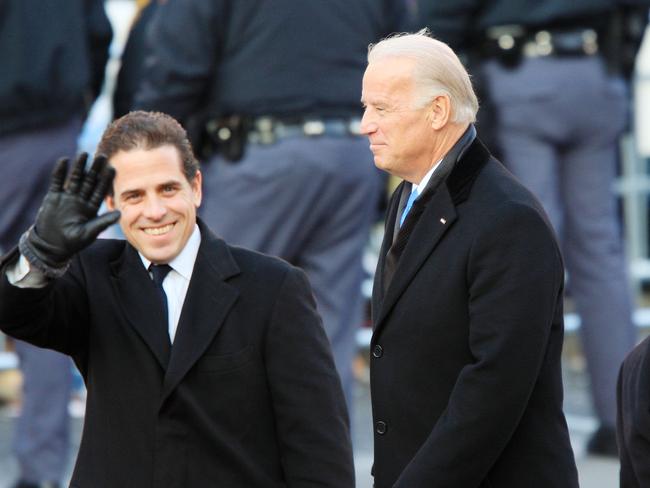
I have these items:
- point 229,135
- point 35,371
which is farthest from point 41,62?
point 35,371

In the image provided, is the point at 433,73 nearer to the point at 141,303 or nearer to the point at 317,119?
the point at 141,303

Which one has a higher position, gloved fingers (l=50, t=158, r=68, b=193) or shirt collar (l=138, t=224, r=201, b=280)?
gloved fingers (l=50, t=158, r=68, b=193)

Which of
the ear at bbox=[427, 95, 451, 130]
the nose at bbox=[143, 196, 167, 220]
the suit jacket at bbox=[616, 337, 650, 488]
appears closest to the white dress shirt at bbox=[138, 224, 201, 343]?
the nose at bbox=[143, 196, 167, 220]

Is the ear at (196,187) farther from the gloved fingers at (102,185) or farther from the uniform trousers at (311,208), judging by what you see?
the uniform trousers at (311,208)

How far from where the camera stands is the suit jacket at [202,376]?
11.4 feet

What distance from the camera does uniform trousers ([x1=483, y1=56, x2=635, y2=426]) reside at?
6.05 meters

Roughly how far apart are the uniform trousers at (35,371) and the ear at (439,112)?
9.10ft

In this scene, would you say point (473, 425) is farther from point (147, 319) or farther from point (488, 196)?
point (147, 319)

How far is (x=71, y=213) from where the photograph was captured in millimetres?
3193

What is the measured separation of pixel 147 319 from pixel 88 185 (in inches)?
A: 16.7

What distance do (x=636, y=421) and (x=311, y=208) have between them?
263cm

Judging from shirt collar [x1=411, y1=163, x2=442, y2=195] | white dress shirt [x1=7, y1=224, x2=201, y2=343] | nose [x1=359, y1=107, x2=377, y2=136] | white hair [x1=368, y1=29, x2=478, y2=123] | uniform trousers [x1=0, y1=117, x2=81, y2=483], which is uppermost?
white hair [x1=368, y1=29, x2=478, y2=123]

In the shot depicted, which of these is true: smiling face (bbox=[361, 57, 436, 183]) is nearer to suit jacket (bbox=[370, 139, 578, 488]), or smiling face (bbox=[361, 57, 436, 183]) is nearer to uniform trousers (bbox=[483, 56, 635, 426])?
suit jacket (bbox=[370, 139, 578, 488])

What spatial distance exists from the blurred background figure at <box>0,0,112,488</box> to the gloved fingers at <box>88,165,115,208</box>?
8.48ft
